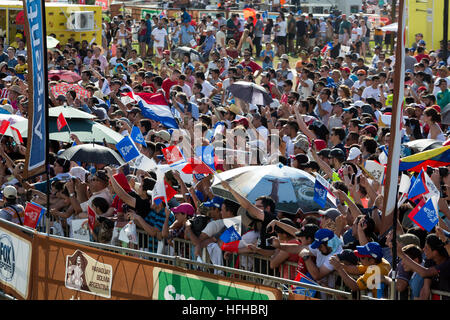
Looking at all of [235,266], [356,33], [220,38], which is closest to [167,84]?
[220,38]

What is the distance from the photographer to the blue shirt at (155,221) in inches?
377

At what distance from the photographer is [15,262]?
373 inches

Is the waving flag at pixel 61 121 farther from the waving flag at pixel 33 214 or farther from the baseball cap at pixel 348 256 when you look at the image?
the baseball cap at pixel 348 256

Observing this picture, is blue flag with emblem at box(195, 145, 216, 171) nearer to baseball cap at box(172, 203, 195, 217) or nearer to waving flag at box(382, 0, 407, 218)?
baseball cap at box(172, 203, 195, 217)

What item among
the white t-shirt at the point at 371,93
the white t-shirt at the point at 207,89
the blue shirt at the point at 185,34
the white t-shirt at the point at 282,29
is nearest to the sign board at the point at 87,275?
the white t-shirt at the point at 371,93

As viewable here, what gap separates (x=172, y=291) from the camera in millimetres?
7855

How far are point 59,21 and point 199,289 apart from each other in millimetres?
22882

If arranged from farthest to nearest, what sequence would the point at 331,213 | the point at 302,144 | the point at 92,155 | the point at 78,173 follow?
the point at 302,144
the point at 78,173
the point at 92,155
the point at 331,213

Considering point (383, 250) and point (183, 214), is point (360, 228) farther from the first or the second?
point (183, 214)

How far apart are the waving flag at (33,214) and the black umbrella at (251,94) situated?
20.8 ft

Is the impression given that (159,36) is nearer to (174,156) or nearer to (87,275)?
(174,156)

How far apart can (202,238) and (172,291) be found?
1195 millimetres

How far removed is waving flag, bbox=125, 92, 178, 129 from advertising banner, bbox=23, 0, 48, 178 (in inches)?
206

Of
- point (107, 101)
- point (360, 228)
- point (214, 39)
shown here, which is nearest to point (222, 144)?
point (360, 228)
